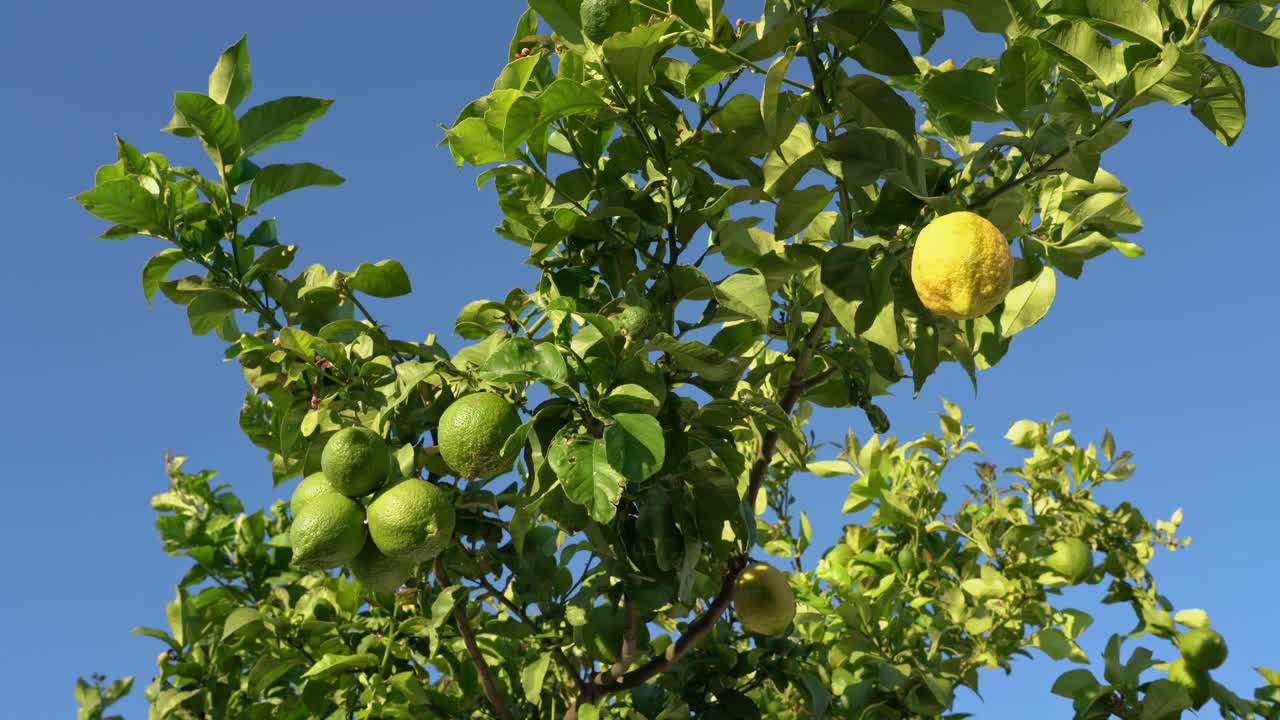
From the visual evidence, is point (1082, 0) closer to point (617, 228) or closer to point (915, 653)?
point (617, 228)

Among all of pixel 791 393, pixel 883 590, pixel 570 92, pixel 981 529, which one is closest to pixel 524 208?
pixel 570 92

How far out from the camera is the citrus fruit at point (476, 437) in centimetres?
174

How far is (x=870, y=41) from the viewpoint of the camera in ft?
6.10

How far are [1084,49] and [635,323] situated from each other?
86cm

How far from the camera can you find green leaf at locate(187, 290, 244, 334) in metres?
2.10

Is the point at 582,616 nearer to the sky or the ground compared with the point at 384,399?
nearer to the ground

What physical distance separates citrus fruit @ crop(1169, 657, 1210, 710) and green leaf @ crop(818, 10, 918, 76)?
7.37ft

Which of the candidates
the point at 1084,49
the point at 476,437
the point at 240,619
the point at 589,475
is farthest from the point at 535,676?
the point at 1084,49

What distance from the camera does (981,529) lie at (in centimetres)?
362

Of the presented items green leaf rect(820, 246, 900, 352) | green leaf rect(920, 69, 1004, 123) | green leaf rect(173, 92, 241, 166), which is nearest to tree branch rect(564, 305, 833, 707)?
green leaf rect(820, 246, 900, 352)

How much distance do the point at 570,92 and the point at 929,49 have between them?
31.3 inches

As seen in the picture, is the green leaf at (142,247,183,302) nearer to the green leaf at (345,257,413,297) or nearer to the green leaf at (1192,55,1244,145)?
the green leaf at (345,257,413,297)

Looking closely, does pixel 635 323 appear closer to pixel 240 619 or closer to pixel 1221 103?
pixel 1221 103

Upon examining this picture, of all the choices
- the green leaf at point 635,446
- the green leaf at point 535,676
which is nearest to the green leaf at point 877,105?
the green leaf at point 635,446
